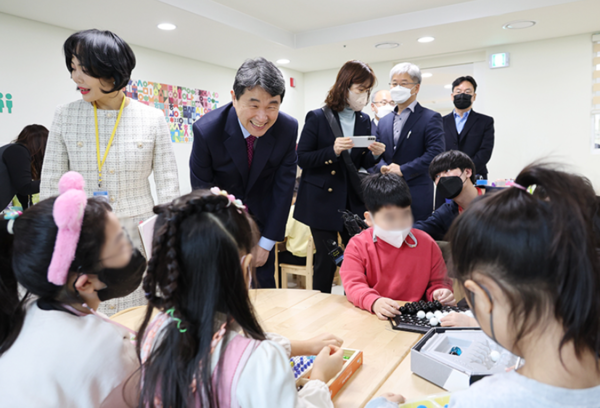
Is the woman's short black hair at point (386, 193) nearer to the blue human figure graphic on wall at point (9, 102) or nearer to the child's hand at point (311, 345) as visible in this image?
the child's hand at point (311, 345)

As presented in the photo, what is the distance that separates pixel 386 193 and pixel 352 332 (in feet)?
2.15

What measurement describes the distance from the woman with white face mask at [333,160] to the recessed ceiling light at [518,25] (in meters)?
2.66

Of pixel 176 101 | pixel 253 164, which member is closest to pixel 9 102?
pixel 176 101

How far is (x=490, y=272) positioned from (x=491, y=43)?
16.3ft

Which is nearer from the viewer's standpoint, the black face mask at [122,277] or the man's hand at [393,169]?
the black face mask at [122,277]

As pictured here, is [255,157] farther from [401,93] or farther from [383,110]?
[383,110]

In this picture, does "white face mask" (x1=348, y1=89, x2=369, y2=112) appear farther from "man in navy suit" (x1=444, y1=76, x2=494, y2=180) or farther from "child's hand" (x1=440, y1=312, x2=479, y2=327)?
"man in navy suit" (x1=444, y1=76, x2=494, y2=180)

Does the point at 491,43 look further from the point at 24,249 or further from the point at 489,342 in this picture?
the point at 24,249

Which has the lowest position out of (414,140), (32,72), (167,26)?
(414,140)

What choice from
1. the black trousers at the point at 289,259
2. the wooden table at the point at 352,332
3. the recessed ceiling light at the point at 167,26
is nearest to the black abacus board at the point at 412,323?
the wooden table at the point at 352,332

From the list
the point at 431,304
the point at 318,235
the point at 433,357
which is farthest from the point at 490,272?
the point at 318,235

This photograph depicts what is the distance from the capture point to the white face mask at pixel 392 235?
1693mm

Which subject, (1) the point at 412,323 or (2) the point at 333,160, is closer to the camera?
(1) the point at 412,323

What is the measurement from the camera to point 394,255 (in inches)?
67.9
